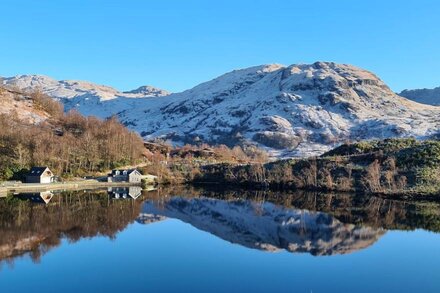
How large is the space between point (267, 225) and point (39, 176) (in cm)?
4971

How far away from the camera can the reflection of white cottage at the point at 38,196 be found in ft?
213

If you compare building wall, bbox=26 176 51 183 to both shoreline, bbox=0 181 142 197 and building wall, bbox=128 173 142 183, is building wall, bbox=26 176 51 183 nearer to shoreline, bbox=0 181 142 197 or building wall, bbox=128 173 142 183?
shoreline, bbox=0 181 142 197

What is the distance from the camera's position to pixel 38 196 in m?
69.6

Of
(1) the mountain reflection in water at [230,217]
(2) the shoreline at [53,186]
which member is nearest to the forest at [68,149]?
(2) the shoreline at [53,186]

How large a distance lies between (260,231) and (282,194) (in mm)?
34112

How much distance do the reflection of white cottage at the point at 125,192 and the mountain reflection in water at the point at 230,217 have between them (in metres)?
0.24

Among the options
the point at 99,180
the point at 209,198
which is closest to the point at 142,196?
the point at 209,198

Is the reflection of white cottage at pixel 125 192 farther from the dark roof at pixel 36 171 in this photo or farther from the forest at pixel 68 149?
the forest at pixel 68 149

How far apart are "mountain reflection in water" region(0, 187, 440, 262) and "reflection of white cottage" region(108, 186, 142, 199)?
238 mm

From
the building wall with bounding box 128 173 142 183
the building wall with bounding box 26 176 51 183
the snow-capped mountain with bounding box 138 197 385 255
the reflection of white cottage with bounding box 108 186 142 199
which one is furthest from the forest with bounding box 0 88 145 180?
the snow-capped mountain with bounding box 138 197 385 255

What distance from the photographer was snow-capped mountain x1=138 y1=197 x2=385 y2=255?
42500mm

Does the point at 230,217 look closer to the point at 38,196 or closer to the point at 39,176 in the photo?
the point at 38,196

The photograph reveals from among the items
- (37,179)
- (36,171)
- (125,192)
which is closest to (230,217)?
(125,192)

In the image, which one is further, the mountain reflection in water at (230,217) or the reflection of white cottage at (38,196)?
the reflection of white cottage at (38,196)
